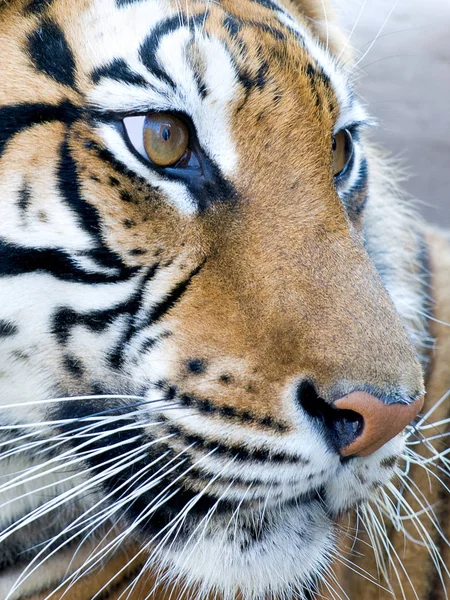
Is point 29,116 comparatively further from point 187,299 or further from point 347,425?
point 347,425

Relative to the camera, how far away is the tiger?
95 cm

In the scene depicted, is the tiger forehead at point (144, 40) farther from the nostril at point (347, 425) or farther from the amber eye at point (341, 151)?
the nostril at point (347, 425)

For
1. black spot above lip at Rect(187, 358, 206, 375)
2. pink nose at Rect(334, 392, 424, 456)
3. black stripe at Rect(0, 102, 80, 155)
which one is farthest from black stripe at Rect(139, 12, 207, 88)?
pink nose at Rect(334, 392, 424, 456)

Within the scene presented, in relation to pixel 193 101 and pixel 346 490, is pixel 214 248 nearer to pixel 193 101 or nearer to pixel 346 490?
pixel 193 101

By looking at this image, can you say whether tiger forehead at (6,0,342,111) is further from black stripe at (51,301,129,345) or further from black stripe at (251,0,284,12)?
black stripe at (51,301,129,345)

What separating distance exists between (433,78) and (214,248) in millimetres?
4284

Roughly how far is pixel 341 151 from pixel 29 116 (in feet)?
1.71

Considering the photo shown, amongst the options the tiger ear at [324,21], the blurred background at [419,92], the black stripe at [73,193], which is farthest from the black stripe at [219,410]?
the blurred background at [419,92]

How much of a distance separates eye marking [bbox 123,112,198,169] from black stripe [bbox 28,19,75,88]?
0.10 meters

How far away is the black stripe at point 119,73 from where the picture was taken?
103cm

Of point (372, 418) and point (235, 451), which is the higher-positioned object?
point (372, 418)

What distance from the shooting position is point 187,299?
1005 mm

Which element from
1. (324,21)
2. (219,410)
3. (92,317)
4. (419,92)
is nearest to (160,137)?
(92,317)

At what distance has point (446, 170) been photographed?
419cm
